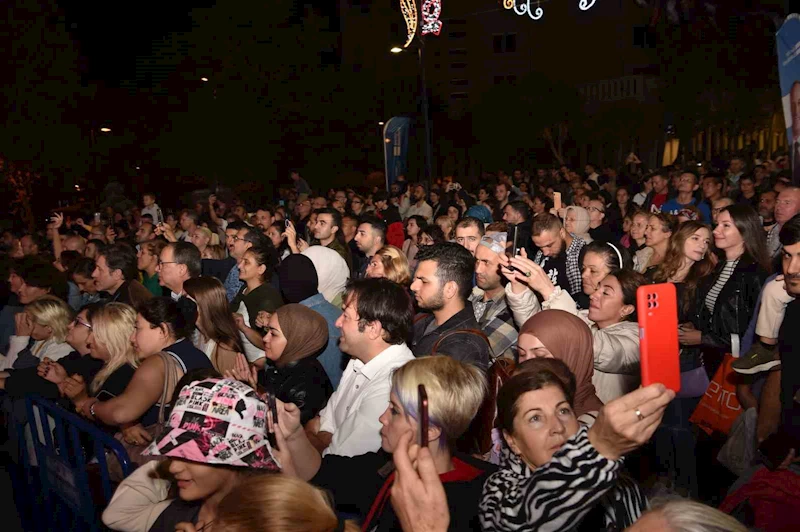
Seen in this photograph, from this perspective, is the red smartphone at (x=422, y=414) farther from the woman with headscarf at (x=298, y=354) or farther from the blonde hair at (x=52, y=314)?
the blonde hair at (x=52, y=314)

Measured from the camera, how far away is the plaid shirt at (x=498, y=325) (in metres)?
4.73

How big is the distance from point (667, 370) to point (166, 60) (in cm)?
3154

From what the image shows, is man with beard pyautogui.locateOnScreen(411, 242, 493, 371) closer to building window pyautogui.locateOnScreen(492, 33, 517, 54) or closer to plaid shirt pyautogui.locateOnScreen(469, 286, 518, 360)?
plaid shirt pyautogui.locateOnScreen(469, 286, 518, 360)

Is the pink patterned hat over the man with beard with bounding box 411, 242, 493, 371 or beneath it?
beneath

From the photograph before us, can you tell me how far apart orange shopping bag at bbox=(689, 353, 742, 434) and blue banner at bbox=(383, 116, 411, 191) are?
48.5ft

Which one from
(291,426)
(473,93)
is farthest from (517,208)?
(473,93)

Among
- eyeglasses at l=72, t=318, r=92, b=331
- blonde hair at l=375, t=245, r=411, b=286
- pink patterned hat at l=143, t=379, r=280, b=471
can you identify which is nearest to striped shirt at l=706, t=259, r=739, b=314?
blonde hair at l=375, t=245, r=411, b=286

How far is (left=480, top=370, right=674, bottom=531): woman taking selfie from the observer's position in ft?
6.04

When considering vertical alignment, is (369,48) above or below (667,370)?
above

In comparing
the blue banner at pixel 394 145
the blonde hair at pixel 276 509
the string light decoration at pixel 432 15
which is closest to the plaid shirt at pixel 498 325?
the blonde hair at pixel 276 509

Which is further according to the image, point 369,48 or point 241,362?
point 369,48

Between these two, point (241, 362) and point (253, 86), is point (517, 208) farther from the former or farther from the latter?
point (253, 86)

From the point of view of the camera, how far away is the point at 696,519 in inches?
70.2

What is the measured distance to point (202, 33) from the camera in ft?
98.2
